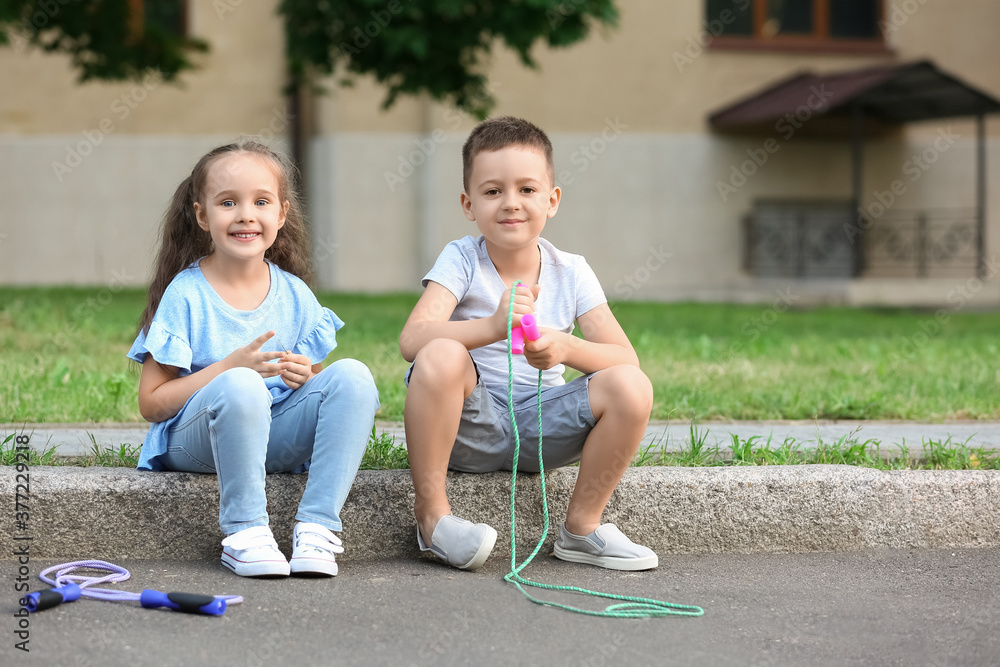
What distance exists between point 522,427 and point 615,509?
366mm

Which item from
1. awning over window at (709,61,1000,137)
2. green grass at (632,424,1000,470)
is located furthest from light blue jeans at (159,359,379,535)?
awning over window at (709,61,1000,137)

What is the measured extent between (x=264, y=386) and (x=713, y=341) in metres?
5.32

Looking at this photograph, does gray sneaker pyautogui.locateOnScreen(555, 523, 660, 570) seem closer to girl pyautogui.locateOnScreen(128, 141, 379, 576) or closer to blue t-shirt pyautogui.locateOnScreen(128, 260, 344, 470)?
girl pyautogui.locateOnScreen(128, 141, 379, 576)

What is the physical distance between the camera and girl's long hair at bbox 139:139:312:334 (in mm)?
3117

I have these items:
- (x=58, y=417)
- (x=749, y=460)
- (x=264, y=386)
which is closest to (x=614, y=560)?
(x=749, y=460)

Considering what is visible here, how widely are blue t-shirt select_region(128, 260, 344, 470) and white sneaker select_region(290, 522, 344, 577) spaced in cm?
40

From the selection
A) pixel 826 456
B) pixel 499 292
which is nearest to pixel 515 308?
pixel 499 292

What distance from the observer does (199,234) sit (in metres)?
3.22

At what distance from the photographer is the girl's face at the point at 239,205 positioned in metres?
3.03

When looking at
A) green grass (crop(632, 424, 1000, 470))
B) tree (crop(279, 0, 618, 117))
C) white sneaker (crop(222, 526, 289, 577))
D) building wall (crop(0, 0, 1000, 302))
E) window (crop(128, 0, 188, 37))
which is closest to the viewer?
white sneaker (crop(222, 526, 289, 577))

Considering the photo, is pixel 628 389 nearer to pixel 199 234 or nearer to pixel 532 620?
pixel 532 620

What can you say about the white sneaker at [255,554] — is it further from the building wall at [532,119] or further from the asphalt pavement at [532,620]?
the building wall at [532,119]

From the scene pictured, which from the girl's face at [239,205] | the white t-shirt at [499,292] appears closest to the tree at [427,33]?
the white t-shirt at [499,292]

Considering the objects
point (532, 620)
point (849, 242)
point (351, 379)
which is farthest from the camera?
point (849, 242)
